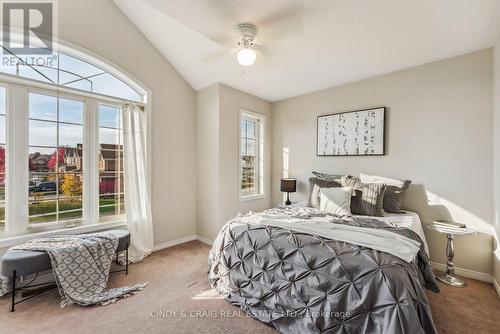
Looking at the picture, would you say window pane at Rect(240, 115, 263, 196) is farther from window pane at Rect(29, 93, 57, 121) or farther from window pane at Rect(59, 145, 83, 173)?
window pane at Rect(29, 93, 57, 121)

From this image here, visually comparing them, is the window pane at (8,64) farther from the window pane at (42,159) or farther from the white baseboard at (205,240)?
the white baseboard at (205,240)

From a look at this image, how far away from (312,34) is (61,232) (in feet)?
11.8

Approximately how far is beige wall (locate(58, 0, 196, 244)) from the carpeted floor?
130cm

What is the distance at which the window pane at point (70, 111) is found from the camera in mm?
2682

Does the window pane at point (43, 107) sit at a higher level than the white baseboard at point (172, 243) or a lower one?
higher

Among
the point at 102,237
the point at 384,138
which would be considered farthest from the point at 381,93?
the point at 102,237

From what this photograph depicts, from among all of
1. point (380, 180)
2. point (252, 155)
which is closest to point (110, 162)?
point (252, 155)

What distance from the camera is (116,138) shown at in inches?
122

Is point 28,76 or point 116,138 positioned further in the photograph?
point 116,138

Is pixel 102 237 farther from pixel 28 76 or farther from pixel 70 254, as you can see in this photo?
pixel 28 76

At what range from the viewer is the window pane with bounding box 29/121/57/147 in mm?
2475

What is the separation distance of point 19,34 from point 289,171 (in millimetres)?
3999

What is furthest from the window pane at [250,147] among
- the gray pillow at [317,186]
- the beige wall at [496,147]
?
the beige wall at [496,147]

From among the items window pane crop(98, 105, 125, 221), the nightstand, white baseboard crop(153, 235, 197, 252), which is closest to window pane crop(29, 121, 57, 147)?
window pane crop(98, 105, 125, 221)
